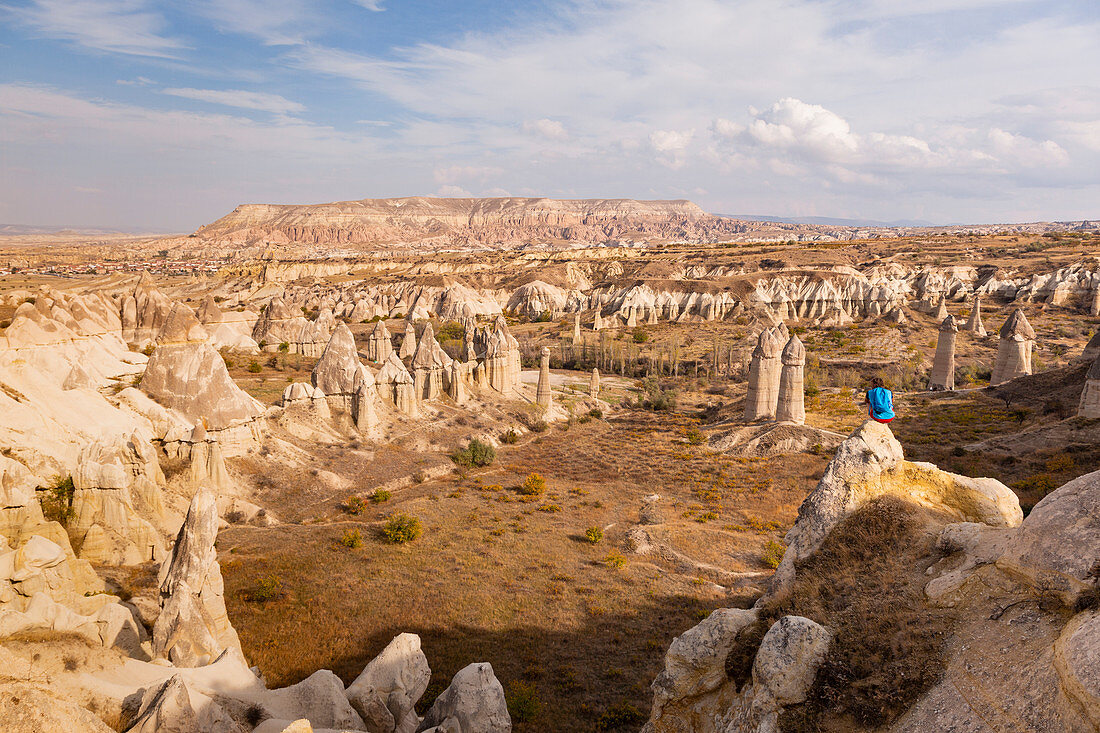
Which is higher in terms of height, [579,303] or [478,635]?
[579,303]

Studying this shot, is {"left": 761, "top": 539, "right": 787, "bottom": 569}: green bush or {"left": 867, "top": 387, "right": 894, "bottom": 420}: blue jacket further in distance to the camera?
{"left": 761, "top": 539, "right": 787, "bottom": 569}: green bush

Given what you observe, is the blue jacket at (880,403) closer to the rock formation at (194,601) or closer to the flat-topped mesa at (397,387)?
the rock formation at (194,601)

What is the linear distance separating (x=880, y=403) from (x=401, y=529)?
17802mm

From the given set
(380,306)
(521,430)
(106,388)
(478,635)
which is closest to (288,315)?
(380,306)

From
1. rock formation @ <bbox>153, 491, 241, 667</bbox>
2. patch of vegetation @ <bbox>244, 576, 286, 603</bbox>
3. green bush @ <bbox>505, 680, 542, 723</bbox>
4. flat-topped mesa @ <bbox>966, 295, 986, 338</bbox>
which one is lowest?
green bush @ <bbox>505, 680, 542, 723</bbox>

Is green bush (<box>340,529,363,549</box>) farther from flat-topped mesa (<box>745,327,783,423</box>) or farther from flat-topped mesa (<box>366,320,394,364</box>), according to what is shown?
flat-topped mesa (<box>366,320,394,364</box>)

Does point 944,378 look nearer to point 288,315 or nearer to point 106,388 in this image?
point 106,388

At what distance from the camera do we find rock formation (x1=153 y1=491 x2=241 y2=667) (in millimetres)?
11773

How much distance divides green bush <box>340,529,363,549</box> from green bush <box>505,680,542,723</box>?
31.9 feet

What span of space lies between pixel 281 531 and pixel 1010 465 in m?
33.1

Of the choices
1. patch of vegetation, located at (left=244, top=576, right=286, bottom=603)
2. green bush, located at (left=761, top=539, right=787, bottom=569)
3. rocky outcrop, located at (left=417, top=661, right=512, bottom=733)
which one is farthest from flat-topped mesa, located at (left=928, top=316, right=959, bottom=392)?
patch of vegetation, located at (left=244, top=576, right=286, bottom=603)

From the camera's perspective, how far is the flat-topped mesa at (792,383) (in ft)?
117

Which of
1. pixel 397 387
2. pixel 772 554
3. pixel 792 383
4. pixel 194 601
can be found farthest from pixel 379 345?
pixel 194 601

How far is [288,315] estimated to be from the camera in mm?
63750
